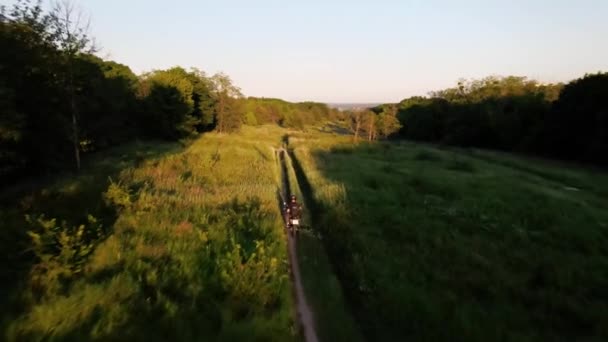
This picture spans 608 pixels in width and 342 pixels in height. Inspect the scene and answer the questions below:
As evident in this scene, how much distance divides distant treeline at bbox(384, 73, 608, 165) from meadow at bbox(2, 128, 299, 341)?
40.0 m

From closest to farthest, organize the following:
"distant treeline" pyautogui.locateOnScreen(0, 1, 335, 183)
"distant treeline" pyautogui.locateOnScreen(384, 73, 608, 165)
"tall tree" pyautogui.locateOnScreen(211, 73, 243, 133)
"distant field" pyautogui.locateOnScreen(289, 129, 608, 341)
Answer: "distant field" pyautogui.locateOnScreen(289, 129, 608, 341) < "distant treeline" pyautogui.locateOnScreen(0, 1, 335, 183) < "distant treeline" pyautogui.locateOnScreen(384, 73, 608, 165) < "tall tree" pyautogui.locateOnScreen(211, 73, 243, 133)

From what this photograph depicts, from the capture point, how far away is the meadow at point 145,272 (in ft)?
20.7

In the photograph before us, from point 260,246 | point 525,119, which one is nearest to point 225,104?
point 525,119

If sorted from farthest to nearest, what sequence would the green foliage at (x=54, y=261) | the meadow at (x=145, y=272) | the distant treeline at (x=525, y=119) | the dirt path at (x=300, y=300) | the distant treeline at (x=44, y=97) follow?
the distant treeline at (x=525, y=119) → the distant treeline at (x=44, y=97) → the dirt path at (x=300, y=300) → the green foliage at (x=54, y=261) → the meadow at (x=145, y=272)

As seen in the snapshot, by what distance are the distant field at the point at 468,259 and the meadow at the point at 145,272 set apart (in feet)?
7.49

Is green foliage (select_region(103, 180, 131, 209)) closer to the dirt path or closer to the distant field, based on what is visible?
the dirt path

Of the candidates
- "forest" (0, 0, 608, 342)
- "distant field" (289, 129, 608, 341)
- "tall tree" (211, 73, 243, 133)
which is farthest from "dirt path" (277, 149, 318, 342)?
"tall tree" (211, 73, 243, 133)

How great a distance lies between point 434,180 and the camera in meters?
25.5

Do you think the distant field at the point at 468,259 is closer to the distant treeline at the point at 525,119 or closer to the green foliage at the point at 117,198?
the green foliage at the point at 117,198

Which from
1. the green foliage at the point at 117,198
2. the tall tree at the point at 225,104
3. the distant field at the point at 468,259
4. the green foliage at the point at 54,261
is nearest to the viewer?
the green foliage at the point at 54,261

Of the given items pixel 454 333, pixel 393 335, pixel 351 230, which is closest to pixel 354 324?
pixel 393 335

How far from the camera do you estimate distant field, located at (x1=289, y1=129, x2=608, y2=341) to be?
817 cm

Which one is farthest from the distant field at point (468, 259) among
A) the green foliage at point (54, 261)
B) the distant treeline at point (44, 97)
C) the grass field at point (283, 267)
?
the distant treeline at point (44, 97)

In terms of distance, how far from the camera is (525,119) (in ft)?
182
